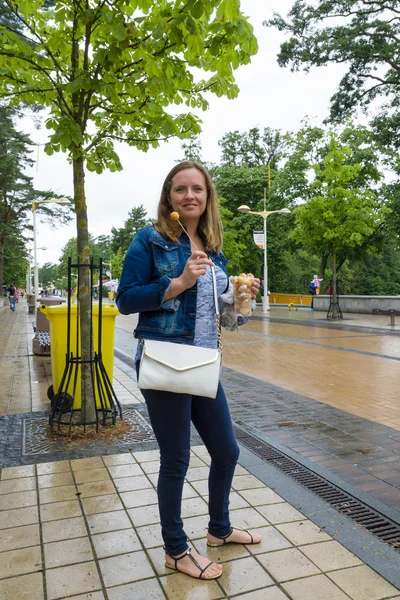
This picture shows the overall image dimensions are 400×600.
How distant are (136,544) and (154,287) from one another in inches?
57.4

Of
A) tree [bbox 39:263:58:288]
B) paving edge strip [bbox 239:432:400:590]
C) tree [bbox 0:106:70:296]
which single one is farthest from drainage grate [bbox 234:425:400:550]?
tree [bbox 39:263:58:288]

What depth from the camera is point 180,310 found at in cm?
235

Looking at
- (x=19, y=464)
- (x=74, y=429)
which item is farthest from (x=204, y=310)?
(x=74, y=429)

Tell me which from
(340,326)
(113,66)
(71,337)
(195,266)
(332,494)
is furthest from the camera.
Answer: (340,326)

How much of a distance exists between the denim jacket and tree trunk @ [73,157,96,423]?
104 inches

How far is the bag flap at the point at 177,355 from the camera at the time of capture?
7.38ft

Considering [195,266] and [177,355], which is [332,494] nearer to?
[177,355]

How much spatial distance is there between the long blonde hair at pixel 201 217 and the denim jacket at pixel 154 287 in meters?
0.06

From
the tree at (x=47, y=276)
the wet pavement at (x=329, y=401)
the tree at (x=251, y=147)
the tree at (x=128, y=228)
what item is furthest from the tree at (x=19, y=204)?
the tree at (x=47, y=276)

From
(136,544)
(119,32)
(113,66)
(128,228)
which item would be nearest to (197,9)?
(119,32)

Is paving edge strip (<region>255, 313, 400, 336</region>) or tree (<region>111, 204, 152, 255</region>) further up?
tree (<region>111, 204, 152, 255</region>)

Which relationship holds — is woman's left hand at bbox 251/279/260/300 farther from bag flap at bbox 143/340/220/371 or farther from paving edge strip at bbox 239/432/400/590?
paving edge strip at bbox 239/432/400/590

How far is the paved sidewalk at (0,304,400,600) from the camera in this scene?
94.0 inches

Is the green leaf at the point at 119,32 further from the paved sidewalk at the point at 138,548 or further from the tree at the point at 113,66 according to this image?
the paved sidewalk at the point at 138,548
